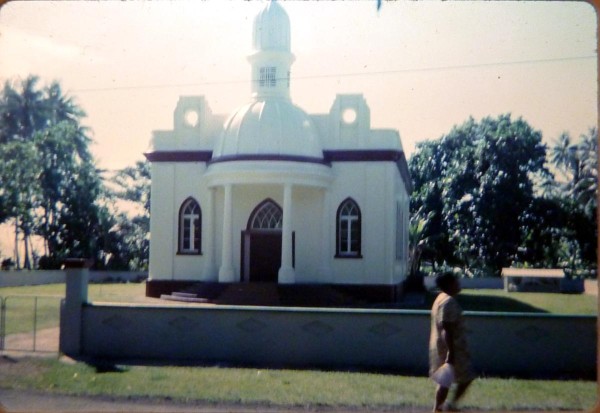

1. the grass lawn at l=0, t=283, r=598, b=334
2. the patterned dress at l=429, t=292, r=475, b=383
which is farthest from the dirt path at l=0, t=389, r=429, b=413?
the grass lawn at l=0, t=283, r=598, b=334

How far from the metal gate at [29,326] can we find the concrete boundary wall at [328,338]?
130 cm

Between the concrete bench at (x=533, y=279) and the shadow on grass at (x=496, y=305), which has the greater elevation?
the concrete bench at (x=533, y=279)

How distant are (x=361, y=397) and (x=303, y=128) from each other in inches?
498

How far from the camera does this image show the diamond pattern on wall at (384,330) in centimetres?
1061

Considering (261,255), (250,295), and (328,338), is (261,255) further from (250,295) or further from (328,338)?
(328,338)

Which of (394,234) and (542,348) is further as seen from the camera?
(394,234)

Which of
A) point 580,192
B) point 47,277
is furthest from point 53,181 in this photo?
point 580,192

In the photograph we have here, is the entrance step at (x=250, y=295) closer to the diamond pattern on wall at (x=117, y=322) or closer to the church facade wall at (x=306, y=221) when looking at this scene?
the church facade wall at (x=306, y=221)

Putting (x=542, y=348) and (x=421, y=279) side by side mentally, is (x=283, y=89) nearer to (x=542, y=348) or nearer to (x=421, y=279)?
(x=421, y=279)

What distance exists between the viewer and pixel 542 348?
10.2m

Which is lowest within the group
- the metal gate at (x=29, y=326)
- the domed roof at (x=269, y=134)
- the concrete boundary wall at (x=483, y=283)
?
the metal gate at (x=29, y=326)

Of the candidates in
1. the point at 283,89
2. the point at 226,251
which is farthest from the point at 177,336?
the point at 283,89

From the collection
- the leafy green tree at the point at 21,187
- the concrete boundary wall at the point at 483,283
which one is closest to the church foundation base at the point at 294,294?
the leafy green tree at the point at 21,187

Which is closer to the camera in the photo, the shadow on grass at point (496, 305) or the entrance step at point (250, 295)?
the shadow on grass at point (496, 305)
